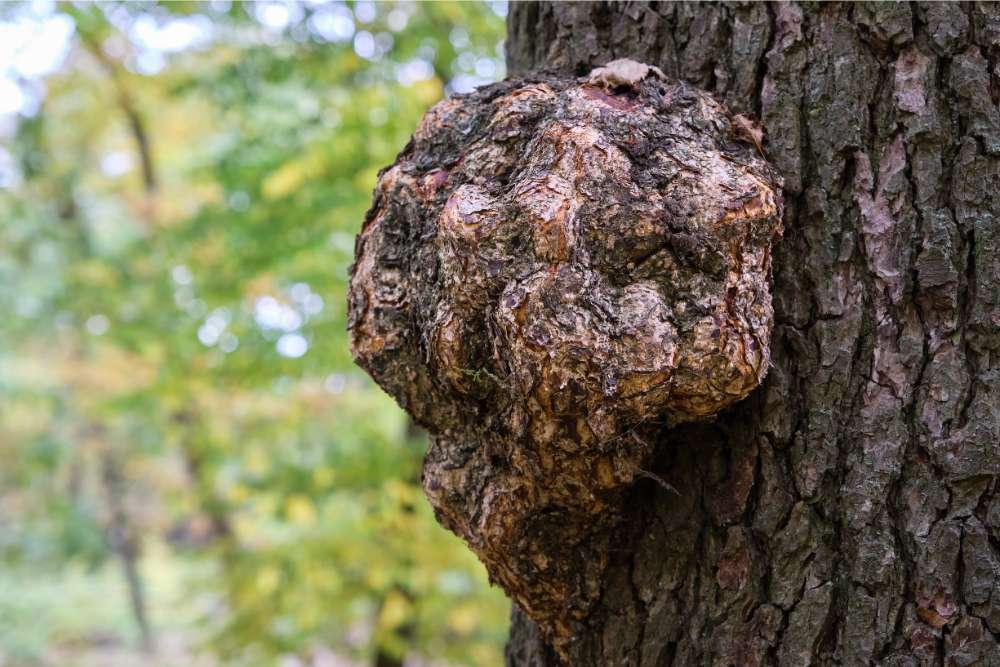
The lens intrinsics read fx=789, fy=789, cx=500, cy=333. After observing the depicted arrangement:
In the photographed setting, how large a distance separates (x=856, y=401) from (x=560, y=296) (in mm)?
474

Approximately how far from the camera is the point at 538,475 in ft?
3.78

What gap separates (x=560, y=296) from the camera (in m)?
1.03

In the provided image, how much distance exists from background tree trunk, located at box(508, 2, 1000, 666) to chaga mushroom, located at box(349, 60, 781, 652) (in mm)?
93

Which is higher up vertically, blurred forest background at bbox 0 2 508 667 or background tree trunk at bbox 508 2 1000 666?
background tree trunk at bbox 508 2 1000 666

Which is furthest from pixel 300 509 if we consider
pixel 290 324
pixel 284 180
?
pixel 284 180

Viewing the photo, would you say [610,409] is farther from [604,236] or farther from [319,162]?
[319,162]

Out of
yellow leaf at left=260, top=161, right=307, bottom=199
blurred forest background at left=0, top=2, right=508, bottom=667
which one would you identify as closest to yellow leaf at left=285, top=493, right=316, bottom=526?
blurred forest background at left=0, top=2, right=508, bottom=667

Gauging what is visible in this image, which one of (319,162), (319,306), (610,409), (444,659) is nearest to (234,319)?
(319,306)

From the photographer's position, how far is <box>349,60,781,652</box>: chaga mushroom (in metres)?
1.04

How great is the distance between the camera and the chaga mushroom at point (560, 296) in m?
1.04

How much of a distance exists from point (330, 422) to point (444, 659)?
59.2 inches

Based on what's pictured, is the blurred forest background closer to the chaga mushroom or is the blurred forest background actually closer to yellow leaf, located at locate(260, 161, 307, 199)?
yellow leaf, located at locate(260, 161, 307, 199)

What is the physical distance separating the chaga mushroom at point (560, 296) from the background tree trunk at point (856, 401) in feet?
0.30

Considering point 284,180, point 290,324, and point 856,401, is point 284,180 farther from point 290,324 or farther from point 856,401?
point 856,401
